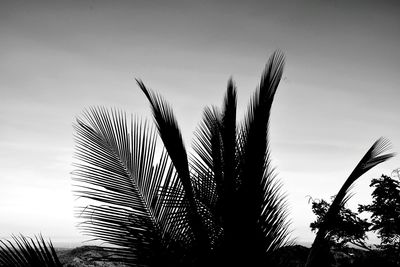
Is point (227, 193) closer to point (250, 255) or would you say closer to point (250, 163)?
point (250, 163)

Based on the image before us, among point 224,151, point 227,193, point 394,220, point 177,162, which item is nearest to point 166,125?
point 177,162

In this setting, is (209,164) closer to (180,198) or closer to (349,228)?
(180,198)

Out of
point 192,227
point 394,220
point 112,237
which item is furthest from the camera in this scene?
point 394,220

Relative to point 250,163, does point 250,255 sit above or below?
below

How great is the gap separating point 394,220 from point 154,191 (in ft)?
17.9

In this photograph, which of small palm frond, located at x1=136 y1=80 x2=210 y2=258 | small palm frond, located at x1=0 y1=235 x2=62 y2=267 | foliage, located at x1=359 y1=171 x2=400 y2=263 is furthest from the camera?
foliage, located at x1=359 y1=171 x2=400 y2=263

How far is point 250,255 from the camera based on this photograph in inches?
84.7

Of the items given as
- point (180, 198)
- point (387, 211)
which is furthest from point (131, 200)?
point (387, 211)

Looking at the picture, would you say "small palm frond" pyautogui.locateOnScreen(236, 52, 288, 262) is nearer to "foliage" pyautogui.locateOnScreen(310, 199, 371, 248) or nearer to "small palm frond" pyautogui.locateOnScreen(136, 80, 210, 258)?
"small palm frond" pyautogui.locateOnScreen(136, 80, 210, 258)

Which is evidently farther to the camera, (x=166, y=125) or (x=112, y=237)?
(x=166, y=125)

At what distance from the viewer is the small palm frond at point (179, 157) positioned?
2.40 metres

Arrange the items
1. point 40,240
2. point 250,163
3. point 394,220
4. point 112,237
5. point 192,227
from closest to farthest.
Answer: point 40,240, point 112,237, point 250,163, point 192,227, point 394,220

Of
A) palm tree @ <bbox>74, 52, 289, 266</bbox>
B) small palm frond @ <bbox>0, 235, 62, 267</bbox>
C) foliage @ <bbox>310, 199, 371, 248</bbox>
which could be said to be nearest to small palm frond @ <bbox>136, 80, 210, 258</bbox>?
palm tree @ <bbox>74, 52, 289, 266</bbox>

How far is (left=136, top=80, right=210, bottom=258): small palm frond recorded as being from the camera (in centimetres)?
240
